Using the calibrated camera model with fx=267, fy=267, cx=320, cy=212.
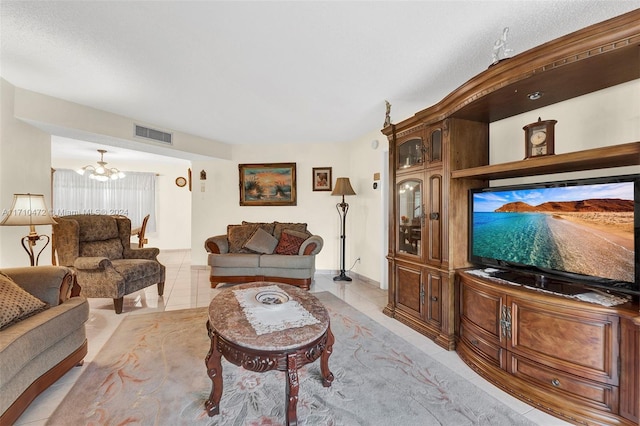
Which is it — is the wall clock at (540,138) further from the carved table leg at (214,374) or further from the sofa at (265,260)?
the sofa at (265,260)

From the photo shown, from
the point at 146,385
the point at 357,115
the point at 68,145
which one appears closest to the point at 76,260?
the point at 146,385

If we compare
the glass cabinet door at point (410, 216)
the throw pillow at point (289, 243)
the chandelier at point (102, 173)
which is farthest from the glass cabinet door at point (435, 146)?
the chandelier at point (102, 173)

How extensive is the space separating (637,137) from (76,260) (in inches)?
196

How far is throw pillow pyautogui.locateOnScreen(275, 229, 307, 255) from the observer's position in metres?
4.17

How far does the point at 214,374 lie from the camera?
5.00 ft

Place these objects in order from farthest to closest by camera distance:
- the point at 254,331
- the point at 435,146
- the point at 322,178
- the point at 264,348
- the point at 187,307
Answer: the point at 322,178, the point at 187,307, the point at 435,146, the point at 254,331, the point at 264,348

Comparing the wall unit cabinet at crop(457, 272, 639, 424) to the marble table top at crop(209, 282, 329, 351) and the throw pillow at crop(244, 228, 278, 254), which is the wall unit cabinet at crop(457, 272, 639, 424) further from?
the throw pillow at crop(244, 228, 278, 254)

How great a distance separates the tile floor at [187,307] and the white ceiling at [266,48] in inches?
95.0

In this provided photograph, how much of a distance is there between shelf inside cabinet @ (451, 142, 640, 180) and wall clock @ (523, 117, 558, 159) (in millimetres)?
105

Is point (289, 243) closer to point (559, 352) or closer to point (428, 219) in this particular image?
point (428, 219)

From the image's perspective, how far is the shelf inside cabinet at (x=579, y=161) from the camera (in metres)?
1.38

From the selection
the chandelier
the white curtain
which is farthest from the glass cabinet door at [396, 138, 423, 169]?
the white curtain

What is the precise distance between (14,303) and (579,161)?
3502mm

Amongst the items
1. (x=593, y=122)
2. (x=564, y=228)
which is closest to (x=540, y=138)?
(x=593, y=122)
